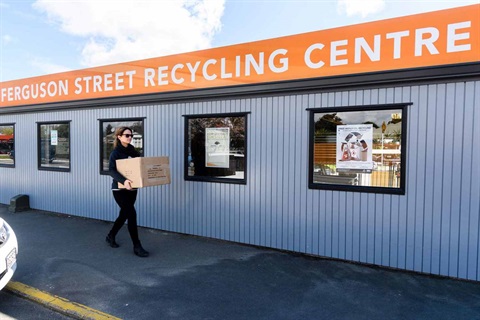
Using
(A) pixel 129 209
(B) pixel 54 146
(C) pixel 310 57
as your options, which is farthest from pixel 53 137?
(C) pixel 310 57

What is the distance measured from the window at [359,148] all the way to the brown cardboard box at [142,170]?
8.09 ft

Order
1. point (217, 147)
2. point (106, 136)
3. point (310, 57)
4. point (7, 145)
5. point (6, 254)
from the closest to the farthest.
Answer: point (6, 254) → point (310, 57) → point (217, 147) → point (106, 136) → point (7, 145)

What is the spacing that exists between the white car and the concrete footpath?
0.55 metres

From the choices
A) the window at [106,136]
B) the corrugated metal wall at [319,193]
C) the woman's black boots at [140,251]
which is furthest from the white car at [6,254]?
the window at [106,136]

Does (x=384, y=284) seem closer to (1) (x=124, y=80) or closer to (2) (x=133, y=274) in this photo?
(2) (x=133, y=274)

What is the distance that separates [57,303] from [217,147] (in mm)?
3497

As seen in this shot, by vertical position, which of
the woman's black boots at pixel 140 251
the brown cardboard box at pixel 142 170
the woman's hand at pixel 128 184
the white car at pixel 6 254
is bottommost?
the woman's black boots at pixel 140 251

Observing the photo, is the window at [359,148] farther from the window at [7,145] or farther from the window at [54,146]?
the window at [7,145]

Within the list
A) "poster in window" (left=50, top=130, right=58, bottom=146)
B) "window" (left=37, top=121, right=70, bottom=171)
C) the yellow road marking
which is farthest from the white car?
"poster in window" (left=50, top=130, right=58, bottom=146)

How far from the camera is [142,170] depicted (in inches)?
193

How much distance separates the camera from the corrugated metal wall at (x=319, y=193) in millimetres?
4195

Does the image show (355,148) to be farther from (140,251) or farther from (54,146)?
(54,146)

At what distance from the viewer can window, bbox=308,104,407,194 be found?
4570 millimetres

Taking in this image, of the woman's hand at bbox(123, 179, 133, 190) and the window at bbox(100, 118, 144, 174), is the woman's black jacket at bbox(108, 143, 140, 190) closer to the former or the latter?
the woman's hand at bbox(123, 179, 133, 190)
